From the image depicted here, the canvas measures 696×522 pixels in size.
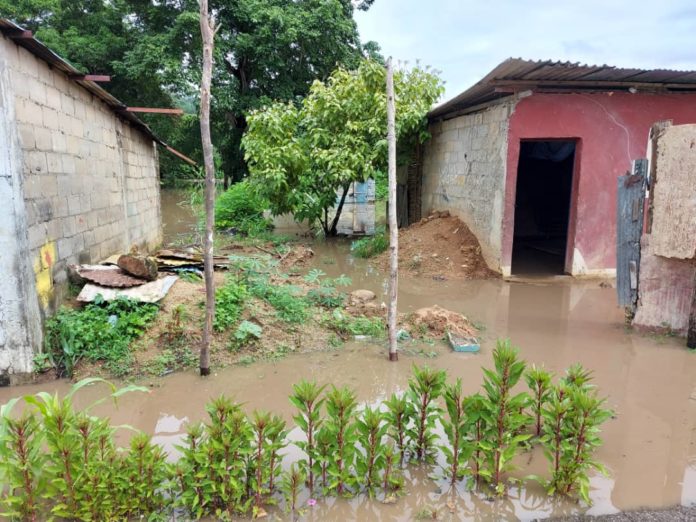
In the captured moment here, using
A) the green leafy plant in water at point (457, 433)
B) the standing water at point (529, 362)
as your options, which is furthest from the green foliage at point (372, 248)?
the green leafy plant in water at point (457, 433)

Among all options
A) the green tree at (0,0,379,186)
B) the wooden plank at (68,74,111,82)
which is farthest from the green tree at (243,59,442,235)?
the green tree at (0,0,379,186)

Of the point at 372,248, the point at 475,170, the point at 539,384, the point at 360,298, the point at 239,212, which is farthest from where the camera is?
the point at 239,212

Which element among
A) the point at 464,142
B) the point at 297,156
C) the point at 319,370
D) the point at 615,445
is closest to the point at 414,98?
the point at 464,142

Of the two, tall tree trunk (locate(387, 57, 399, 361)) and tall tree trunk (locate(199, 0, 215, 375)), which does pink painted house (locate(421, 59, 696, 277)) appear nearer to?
tall tree trunk (locate(387, 57, 399, 361))

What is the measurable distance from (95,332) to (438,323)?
3.56m

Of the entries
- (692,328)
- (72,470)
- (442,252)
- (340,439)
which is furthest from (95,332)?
(442,252)

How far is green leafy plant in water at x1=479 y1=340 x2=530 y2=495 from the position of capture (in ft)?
8.78

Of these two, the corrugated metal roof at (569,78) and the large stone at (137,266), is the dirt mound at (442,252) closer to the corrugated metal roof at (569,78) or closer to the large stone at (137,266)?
the corrugated metal roof at (569,78)

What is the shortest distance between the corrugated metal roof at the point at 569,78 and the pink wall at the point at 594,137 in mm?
201

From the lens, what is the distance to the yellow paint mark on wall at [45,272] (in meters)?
4.32

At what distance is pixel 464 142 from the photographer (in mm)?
9344

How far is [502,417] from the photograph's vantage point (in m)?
2.69

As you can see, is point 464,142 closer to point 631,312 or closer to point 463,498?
point 631,312

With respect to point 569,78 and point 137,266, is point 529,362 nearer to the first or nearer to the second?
point 137,266
